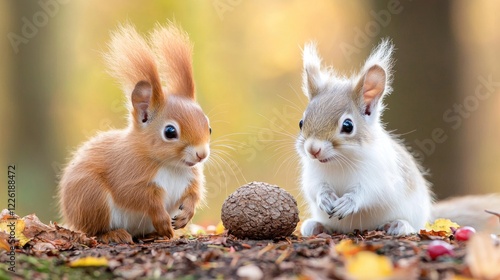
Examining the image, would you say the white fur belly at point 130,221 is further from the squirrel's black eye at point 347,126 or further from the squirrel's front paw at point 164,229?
the squirrel's black eye at point 347,126

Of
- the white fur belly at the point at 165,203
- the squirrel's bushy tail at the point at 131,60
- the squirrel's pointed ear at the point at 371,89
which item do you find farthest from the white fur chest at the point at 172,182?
the squirrel's pointed ear at the point at 371,89

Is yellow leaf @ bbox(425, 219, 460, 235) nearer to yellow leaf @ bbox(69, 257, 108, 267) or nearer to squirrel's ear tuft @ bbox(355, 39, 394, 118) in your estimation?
squirrel's ear tuft @ bbox(355, 39, 394, 118)

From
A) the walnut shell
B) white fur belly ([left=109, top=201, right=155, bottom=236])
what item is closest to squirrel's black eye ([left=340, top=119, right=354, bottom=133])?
the walnut shell

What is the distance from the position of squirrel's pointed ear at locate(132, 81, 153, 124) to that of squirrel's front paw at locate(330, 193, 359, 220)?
3.63ft

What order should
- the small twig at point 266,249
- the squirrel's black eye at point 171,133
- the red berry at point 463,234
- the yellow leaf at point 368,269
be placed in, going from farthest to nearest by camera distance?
the squirrel's black eye at point 171,133
the red berry at point 463,234
the small twig at point 266,249
the yellow leaf at point 368,269

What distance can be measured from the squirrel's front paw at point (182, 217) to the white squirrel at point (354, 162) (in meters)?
0.68

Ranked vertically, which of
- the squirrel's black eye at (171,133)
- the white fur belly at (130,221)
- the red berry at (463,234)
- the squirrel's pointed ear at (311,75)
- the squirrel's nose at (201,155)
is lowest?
the red berry at (463,234)

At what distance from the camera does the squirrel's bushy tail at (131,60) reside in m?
3.43

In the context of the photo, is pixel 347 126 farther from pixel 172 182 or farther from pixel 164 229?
pixel 164 229

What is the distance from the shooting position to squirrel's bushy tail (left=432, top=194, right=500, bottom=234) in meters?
4.02

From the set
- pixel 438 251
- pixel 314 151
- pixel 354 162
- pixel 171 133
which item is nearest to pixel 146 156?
pixel 171 133

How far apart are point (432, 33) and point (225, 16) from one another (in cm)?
422

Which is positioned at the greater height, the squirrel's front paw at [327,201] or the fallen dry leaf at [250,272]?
the squirrel's front paw at [327,201]

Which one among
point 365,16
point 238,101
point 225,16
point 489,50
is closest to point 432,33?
point 365,16
